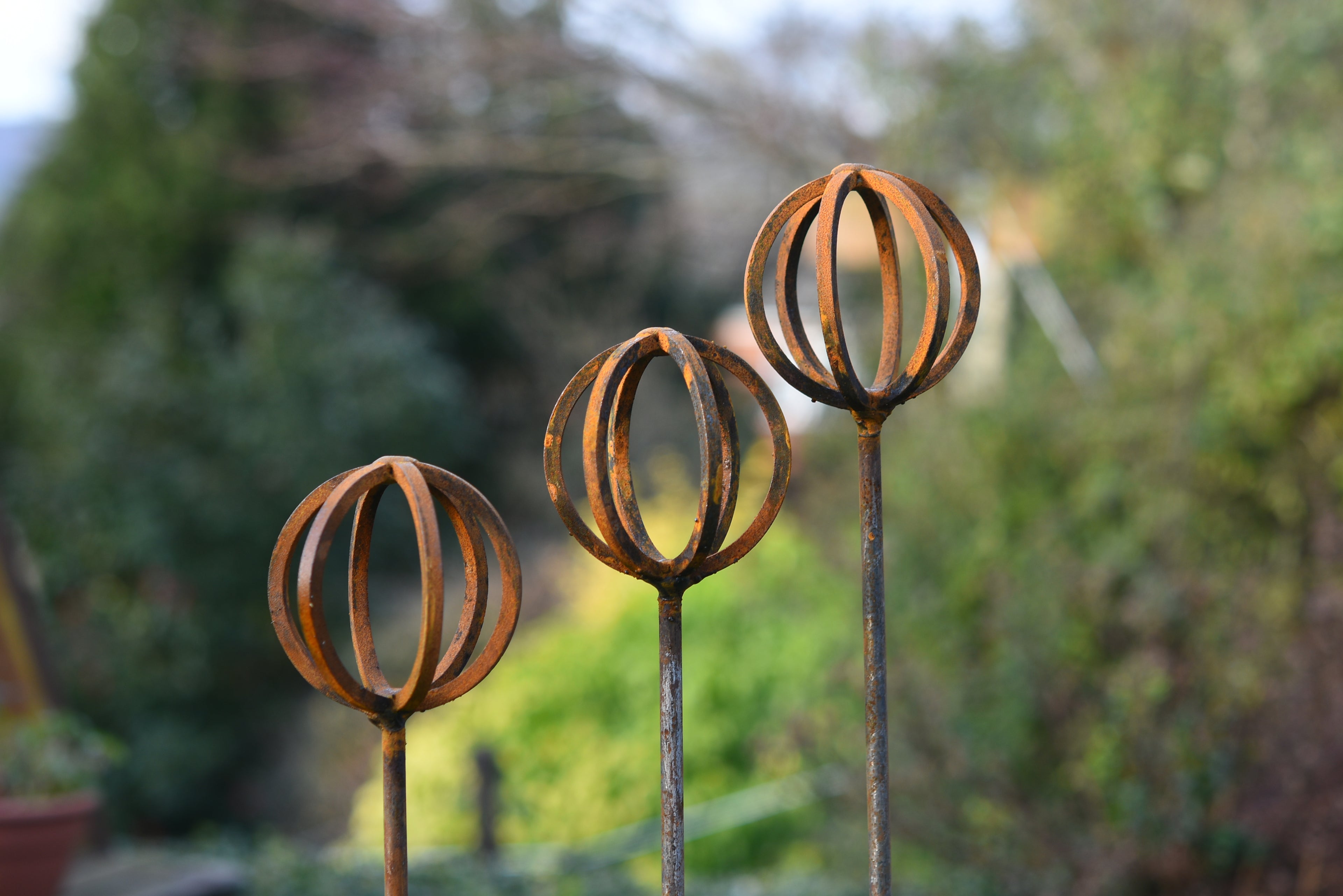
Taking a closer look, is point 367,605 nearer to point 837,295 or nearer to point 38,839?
point 837,295

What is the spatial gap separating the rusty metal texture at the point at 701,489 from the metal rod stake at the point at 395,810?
0.20m

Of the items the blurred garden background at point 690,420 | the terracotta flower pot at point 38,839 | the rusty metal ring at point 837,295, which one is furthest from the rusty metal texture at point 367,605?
the terracotta flower pot at point 38,839

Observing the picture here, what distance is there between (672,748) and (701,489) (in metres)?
0.21

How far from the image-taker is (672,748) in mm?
817

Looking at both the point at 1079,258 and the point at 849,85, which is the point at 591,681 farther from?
the point at 849,85

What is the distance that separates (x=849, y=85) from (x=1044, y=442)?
3.47 metres

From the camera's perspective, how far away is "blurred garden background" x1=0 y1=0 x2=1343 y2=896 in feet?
10.2

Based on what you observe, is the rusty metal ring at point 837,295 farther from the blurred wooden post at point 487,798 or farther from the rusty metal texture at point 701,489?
the blurred wooden post at point 487,798

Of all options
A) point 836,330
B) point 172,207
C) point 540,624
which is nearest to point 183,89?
point 172,207

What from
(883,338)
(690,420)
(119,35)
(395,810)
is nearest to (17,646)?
(395,810)

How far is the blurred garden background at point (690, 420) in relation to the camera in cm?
311

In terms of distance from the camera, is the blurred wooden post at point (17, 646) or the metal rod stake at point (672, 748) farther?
the blurred wooden post at point (17, 646)

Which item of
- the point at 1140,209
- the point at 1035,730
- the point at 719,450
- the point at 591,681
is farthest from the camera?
the point at 591,681

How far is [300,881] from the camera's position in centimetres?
399
